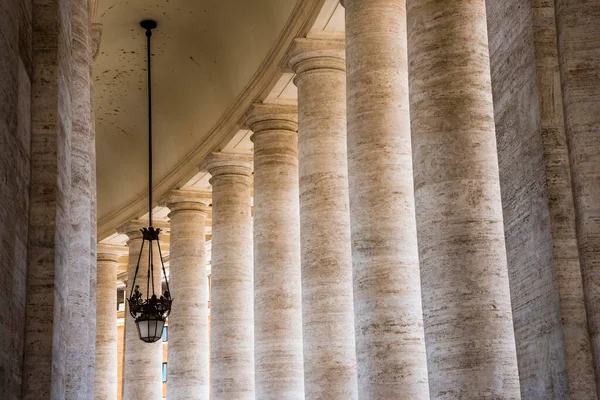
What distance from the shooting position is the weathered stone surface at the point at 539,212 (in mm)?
21438

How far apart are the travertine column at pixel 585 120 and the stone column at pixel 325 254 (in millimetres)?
25379

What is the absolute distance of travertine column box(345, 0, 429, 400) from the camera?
124 ft

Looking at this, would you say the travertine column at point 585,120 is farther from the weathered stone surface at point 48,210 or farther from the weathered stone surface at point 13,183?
the weathered stone surface at point 13,183

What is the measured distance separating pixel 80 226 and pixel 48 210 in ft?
22.3

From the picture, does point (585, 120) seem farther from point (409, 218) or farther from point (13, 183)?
point (409, 218)

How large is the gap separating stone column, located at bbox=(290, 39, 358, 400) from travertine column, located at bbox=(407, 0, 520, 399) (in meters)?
13.9

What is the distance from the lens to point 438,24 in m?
34.6

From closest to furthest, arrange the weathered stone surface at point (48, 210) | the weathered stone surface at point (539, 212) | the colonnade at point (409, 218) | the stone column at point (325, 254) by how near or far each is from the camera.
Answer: the weathered stone surface at point (48, 210) < the weathered stone surface at point (539, 212) < the colonnade at point (409, 218) < the stone column at point (325, 254)

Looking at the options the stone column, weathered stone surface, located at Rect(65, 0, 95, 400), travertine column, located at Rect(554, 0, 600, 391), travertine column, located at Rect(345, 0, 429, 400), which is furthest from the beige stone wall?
the stone column

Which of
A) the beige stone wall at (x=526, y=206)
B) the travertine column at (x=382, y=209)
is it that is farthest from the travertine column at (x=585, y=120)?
the travertine column at (x=382, y=209)

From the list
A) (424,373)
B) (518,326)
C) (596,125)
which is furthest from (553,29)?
(424,373)

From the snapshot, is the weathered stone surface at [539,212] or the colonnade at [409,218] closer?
the weathered stone surface at [539,212]

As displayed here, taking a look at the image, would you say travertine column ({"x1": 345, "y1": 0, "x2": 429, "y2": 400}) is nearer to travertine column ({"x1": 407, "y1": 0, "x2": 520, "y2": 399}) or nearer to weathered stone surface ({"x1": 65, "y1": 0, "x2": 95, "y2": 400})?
travertine column ({"x1": 407, "y1": 0, "x2": 520, "y2": 399})

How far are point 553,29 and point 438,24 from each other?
37.7ft
